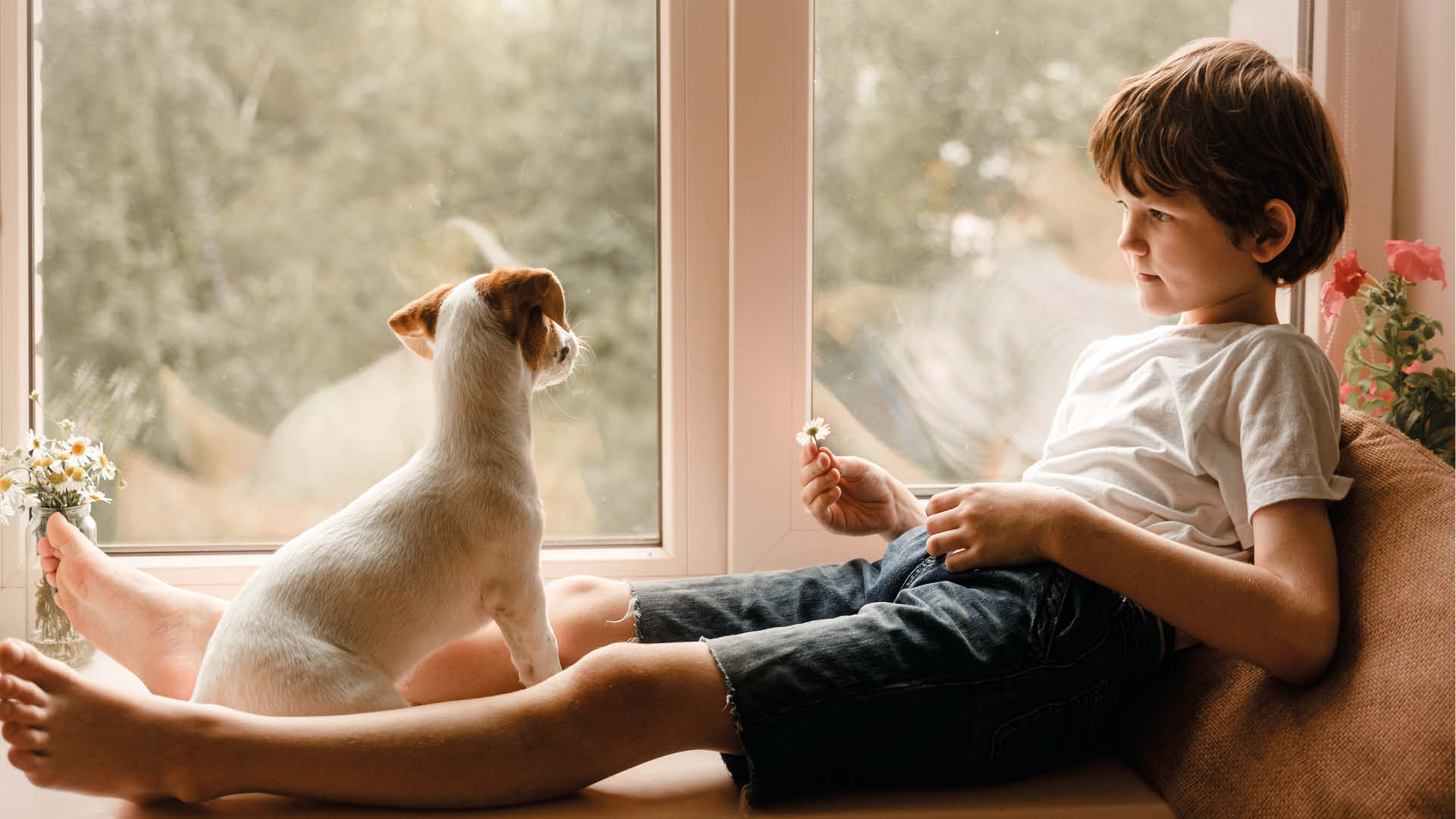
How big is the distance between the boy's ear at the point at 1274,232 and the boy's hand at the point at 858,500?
468mm

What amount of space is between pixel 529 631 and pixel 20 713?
40 cm

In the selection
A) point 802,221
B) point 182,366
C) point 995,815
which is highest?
point 802,221

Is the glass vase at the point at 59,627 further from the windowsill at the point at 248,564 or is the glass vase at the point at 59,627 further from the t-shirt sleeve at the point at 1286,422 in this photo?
the t-shirt sleeve at the point at 1286,422

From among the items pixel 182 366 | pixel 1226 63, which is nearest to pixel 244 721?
pixel 182 366

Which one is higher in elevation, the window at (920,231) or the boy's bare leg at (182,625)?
the window at (920,231)

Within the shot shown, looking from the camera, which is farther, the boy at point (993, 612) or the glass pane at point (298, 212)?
the glass pane at point (298, 212)

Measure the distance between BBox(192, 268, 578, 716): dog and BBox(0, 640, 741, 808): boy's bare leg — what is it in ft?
0.14

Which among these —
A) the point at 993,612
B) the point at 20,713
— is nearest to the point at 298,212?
the point at 20,713

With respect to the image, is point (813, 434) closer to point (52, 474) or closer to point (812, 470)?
point (812, 470)

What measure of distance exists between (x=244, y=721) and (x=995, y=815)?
2.01 feet

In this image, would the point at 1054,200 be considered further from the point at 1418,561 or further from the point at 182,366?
the point at 182,366

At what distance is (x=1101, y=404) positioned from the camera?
1140 millimetres

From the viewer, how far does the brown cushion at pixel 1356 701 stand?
79 cm

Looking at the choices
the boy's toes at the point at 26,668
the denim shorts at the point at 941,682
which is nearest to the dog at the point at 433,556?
the boy's toes at the point at 26,668
